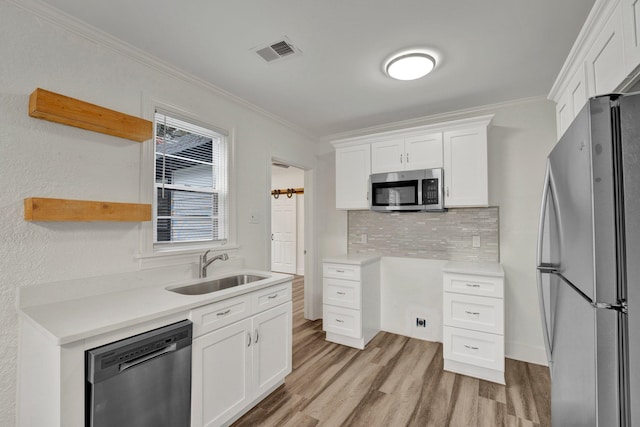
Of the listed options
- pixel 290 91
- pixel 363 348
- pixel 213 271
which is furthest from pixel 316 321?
pixel 290 91

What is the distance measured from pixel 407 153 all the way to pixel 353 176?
69 centimetres

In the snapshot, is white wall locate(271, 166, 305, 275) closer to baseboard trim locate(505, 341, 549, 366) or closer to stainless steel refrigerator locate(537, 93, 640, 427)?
baseboard trim locate(505, 341, 549, 366)

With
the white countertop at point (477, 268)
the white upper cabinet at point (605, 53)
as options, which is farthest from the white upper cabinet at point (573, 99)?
the white countertop at point (477, 268)

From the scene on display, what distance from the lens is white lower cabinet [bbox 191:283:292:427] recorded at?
1.72 meters

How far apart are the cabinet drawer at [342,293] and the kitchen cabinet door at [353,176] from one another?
36.3 inches

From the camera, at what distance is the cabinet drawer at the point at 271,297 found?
6.99 feet

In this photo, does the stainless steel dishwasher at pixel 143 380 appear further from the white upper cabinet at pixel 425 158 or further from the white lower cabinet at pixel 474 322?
the white upper cabinet at pixel 425 158

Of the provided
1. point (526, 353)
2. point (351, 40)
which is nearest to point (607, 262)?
point (351, 40)

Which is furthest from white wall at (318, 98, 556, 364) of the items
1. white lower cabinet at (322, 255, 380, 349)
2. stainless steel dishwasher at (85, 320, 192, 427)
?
stainless steel dishwasher at (85, 320, 192, 427)

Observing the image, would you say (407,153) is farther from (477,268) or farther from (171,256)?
(171,256)

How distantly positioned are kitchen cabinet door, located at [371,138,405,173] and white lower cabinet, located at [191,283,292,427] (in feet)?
5.65

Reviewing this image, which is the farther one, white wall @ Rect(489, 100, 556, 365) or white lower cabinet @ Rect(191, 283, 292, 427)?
white wall @ Rect(489, 100, 556, 365)

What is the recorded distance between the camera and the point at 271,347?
225cm

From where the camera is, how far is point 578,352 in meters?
0.99
